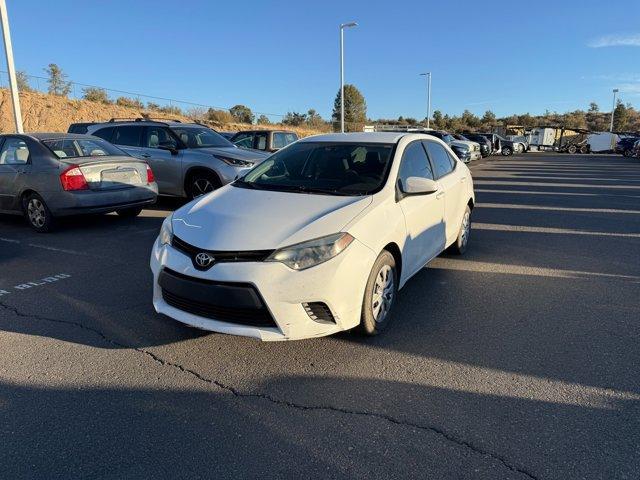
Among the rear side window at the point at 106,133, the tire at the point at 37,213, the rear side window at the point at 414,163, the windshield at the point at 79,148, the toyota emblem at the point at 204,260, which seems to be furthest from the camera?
the rear side window at the point at 106,133

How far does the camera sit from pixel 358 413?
2822mm

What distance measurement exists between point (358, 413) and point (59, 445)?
1.66m

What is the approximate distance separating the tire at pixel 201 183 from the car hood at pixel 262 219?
16.6 feet

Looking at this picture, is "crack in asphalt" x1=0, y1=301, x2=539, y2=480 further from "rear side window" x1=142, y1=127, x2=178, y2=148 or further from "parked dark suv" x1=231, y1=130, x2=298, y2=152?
"parked dark suv" x1=231, y1=130, x2=298, y2=152

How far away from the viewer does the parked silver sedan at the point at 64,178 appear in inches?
279

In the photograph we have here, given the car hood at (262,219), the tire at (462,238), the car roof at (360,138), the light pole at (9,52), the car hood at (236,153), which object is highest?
the light pole at (9,52)

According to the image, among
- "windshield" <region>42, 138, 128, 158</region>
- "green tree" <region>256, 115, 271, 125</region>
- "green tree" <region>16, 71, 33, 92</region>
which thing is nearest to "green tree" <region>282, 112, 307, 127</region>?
"green tree" <region>256, 115, 271, 125</region>

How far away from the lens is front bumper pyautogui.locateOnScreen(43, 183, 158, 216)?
705cm

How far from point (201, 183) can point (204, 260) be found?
6.34 meters

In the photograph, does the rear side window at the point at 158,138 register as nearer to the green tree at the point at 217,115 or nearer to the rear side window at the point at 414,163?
the rear side window at the point at 414,163

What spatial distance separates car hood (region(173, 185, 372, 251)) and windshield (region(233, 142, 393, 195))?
0.83ft

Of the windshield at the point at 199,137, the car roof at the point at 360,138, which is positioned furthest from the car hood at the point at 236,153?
the car roof at the point at 360,138

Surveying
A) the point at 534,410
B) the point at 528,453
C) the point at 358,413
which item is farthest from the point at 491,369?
the point at 358,413

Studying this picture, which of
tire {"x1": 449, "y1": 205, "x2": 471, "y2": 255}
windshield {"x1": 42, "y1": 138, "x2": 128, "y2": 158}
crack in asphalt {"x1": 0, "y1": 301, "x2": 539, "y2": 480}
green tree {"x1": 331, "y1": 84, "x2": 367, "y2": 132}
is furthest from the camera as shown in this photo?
green tree {"x1": 331, "y1": 84, "x2": 367, "y2": 132}
